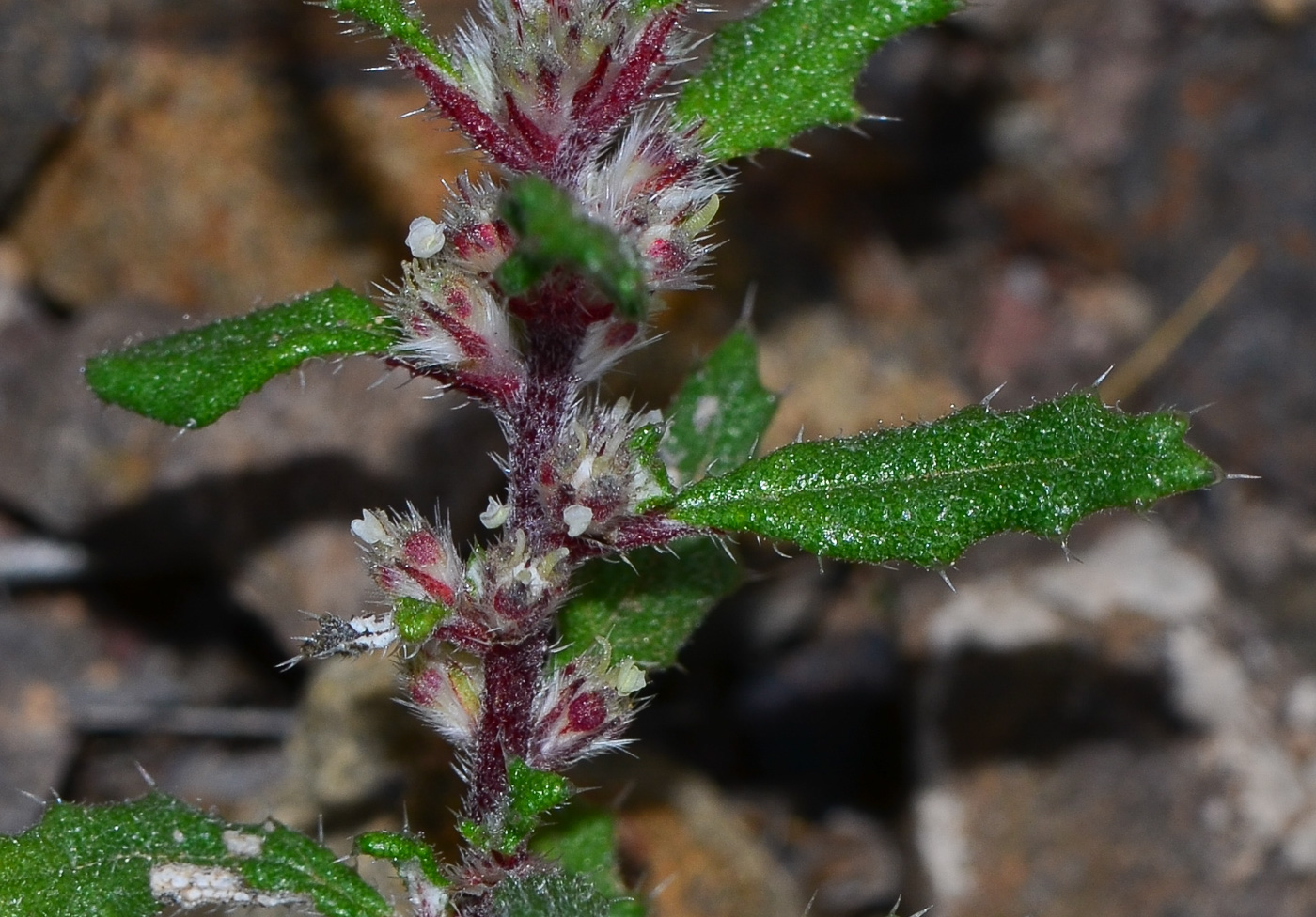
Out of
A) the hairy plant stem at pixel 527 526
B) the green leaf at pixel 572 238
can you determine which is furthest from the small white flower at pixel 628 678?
the green leaf at pixel 572 238

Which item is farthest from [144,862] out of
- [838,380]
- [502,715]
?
[838,380]

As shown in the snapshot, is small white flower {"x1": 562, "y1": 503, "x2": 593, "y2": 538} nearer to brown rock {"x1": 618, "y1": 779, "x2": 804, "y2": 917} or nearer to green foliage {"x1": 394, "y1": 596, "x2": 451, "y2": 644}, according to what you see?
green foliage {"x1": 394, "y1": 596, "x2": 451, "y2": 644}

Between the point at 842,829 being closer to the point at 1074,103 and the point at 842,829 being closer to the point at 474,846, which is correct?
the point at 474,846

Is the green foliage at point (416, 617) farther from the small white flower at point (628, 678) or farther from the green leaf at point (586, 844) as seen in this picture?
the green leaf at point (586, 844)

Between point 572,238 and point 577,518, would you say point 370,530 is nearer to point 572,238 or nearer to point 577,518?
point 577,518

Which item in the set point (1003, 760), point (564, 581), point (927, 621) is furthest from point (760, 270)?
point (564, 581)

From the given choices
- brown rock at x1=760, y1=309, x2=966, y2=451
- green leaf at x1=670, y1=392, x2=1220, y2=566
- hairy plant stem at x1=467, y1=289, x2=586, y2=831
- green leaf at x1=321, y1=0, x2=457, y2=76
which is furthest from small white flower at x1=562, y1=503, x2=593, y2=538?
brown rock at x1=760, y1=309, x2=966, y2=451
